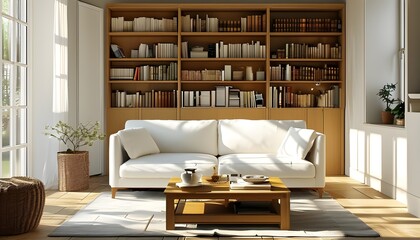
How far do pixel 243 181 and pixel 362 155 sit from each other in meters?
3.19

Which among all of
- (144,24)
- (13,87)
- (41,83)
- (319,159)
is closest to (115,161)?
(13,87)

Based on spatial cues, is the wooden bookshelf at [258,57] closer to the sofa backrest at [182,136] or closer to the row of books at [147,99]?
the row of books at [147,99]

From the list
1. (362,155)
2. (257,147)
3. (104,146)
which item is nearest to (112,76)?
(104,146)

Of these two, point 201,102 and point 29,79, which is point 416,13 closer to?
point 201,102

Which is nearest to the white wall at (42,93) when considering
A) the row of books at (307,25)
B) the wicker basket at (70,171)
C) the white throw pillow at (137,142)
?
the wicker basket at (70,171)

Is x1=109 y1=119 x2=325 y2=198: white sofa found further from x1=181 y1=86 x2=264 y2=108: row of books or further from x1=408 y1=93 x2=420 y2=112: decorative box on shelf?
x1=181 y1=86 x2=264 y2=108: row of books

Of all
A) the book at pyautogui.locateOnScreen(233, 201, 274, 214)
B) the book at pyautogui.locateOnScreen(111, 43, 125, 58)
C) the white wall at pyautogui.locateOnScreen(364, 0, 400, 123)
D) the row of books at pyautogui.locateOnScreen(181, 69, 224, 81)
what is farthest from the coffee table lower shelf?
the book at pyautogui.locateOnScreen(111, 43, 125, 58)

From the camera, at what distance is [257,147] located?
7.42 metres

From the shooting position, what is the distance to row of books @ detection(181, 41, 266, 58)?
29.3 feet

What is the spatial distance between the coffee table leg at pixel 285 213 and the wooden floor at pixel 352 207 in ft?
2.10

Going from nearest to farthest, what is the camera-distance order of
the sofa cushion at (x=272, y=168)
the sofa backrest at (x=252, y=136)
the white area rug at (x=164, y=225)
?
the white area rug at (x=164, y=225), the sofa cushion at (x=272, y=168), the sofa backrest at (x=252, y=136)

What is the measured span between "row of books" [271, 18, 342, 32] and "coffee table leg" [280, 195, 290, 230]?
4.39m

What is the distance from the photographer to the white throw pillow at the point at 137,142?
6.80 meters

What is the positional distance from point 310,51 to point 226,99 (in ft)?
4.72
